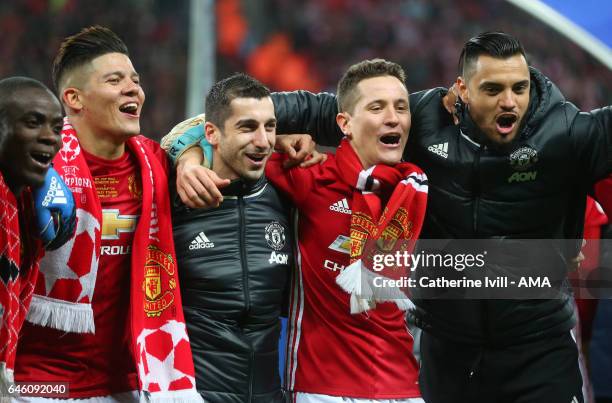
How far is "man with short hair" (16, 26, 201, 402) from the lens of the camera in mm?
3137

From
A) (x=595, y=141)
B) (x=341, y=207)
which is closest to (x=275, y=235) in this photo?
(x=341, y=207)

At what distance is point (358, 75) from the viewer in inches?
142

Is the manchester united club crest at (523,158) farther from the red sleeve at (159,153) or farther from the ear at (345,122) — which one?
the red sleeve at (159,153)

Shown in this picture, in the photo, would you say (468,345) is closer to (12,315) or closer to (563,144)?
(563,144)

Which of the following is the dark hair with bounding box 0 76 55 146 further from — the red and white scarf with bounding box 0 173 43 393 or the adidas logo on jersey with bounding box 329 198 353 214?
the adidas logo on jersey with bounding box 329 198 353 214

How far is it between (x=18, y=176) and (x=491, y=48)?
69.5 inches

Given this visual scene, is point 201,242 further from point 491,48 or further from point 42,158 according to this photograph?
point 491,48

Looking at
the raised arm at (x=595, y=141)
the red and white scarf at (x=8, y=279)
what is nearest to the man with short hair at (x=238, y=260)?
the red and white scarf at (x=8, y=279)

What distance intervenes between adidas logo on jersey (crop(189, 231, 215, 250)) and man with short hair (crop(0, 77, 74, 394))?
64 cm

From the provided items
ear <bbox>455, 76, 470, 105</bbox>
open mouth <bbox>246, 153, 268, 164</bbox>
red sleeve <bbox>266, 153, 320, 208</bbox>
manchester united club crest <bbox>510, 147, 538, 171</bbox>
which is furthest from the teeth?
manchester united club crest <bbox>510, 147, 538, 171</bbox>

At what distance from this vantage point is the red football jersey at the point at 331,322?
3396mm

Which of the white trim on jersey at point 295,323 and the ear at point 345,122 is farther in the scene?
the ear at point 345,122

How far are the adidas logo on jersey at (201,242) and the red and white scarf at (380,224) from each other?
1.55 ft

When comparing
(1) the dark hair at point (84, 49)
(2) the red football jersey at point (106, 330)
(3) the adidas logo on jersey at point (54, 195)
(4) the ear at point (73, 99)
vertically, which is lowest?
(2) the red football jersey at point (106, 330)
